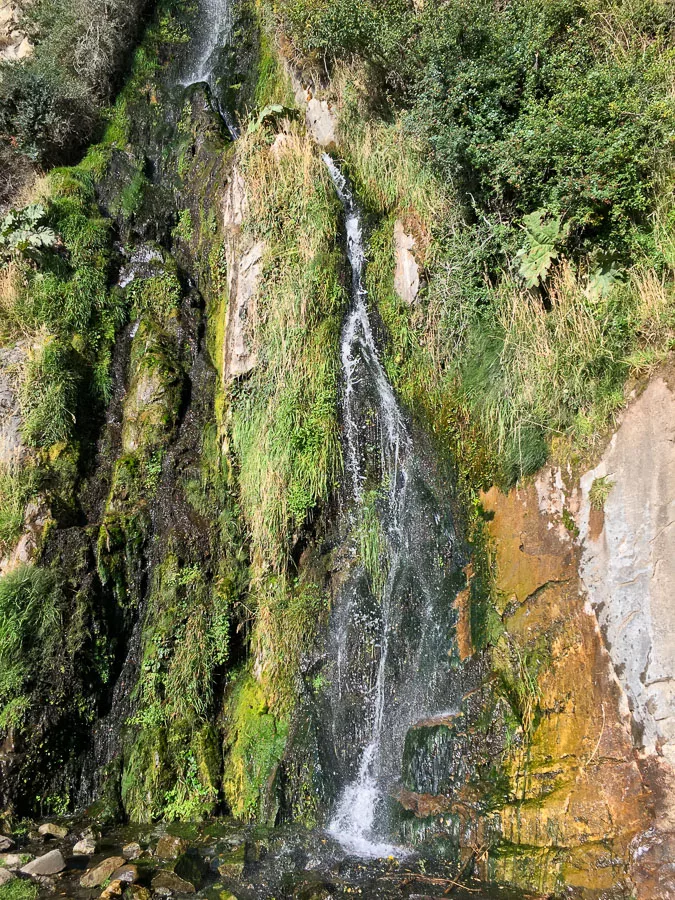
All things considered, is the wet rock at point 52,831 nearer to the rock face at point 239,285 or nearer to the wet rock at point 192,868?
the wet rock at point 192,868

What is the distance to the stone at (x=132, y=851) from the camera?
4723 mm

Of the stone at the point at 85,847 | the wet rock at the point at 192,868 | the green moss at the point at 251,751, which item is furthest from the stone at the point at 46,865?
the green moss at the point at 251,751

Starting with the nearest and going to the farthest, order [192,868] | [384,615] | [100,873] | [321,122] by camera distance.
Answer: [100,873]
[192,868]
[384,615]
[321,122]

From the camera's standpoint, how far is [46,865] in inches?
177

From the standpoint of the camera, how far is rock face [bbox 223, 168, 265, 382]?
714 cm

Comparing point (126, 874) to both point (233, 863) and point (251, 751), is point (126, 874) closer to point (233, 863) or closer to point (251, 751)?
point (233, 863)

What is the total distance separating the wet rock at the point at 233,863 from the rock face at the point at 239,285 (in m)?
4.75

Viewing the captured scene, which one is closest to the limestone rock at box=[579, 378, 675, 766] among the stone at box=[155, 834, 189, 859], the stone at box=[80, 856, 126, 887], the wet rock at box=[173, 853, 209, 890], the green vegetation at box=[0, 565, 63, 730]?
the wet rock at box=[173, 853, 209, 890]

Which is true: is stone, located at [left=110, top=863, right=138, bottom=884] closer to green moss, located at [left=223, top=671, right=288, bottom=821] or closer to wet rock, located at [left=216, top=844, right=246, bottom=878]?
wet rock, located at [left=216, top=844, right=246, bottom=878]

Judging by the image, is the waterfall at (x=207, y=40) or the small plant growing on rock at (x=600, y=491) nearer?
the small plant growing on rock at (x=600, y=491)

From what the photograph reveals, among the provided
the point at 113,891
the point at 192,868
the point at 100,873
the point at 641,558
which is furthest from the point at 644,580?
the point at 100,873

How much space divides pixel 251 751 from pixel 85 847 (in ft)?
4.92

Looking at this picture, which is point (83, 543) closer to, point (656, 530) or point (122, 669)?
point (122, 669)

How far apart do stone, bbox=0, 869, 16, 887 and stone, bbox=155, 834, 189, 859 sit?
1.03 metres
